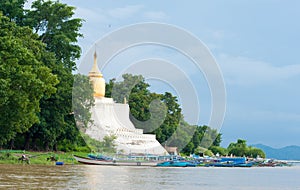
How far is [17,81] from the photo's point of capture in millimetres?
29031

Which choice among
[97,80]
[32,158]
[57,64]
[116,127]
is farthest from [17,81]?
[97,80]

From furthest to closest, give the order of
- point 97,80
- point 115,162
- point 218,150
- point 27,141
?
point 218,150 < point 97,80 < point 115,162 < point 27,141

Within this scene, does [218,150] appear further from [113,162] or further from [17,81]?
[17,81]

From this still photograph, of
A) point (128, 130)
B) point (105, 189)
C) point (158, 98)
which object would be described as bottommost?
point (105, 189)

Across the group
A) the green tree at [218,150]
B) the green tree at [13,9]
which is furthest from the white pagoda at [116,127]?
the green tree at [218,150]

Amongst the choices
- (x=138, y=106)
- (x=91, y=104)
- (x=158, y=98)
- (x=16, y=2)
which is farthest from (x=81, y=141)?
(x=158, y=98)

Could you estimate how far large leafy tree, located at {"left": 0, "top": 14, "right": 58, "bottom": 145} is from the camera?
94.1 feet

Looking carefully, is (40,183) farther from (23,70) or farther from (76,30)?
(76,30)

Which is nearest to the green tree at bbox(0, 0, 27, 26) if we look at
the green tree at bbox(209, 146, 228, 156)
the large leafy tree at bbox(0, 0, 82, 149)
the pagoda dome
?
the large leafy tree at bbox(0, 0, 82, 149)

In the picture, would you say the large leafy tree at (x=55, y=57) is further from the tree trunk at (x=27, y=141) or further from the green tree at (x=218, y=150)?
the green tree at (x=218, y=150)

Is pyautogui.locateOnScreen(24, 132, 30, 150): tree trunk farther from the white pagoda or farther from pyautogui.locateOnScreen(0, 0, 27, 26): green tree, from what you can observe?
the white pagoda

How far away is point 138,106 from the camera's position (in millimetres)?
67562

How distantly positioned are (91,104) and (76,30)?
6155mm

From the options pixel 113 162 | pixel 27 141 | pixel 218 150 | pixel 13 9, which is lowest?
pixel 113 162
